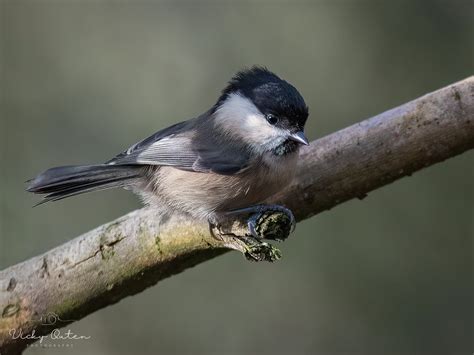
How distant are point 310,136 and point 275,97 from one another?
89.2 inches

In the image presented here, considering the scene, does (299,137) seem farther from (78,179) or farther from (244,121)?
(78,179)

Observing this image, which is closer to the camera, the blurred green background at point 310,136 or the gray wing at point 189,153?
the gray wing at point 189,153

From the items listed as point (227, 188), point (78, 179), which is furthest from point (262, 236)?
point (78, 179)

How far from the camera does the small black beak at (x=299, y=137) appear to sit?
9.23 ft

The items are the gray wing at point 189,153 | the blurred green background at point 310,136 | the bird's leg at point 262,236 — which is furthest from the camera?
the blurred green background at point 310,136

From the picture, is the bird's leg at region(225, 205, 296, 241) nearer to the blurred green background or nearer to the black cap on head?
the black cap on head

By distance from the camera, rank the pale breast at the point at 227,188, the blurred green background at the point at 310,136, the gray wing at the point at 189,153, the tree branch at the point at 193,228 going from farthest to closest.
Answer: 1. the blurred green background at the point at 310,136
2. the gray wing at the point at 189,153
3. the pale breast at the point at 227,188
4. the tree branch at the point at 193,228

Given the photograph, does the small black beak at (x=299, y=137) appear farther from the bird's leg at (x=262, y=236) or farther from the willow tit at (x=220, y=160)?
the bird's leg at (x=262, y=236)

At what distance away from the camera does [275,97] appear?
9.53 ft

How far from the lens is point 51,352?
472 centimetres

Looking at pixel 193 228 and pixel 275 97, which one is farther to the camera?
pixel 275 97

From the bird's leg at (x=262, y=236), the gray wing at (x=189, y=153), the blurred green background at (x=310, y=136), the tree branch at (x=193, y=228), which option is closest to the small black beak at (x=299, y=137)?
the tree branch at (x=193, y=228)

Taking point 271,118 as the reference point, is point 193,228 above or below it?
below

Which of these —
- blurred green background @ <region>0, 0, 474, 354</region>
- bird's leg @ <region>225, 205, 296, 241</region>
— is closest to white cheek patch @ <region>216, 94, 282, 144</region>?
bird's leg @ <region>225, 205, 296, 241</region>
